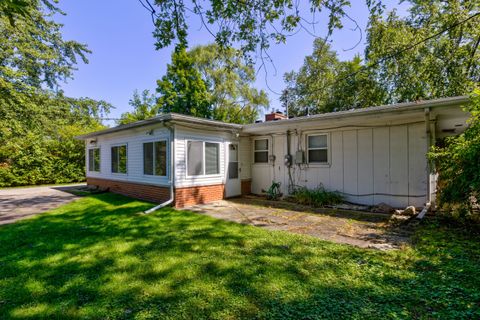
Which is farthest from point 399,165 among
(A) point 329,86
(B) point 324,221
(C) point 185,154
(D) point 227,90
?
(D) point 227,90

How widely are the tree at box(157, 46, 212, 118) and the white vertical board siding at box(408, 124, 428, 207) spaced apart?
59.2 feet

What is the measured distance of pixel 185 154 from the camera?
7.90 m

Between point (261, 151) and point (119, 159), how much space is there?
20.0 feet

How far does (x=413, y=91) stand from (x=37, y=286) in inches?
707

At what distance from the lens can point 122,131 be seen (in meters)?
9.95

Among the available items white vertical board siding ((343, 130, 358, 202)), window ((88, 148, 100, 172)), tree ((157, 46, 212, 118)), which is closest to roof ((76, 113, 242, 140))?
window ((88, 148, 100, 172))

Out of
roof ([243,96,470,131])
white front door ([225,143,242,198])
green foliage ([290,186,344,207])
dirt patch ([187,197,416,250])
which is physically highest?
roof ([243,96,470,131])

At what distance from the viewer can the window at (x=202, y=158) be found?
26.6ft

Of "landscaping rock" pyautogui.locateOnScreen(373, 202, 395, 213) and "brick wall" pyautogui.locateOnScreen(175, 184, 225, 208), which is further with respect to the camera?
"brick wall" pyautogui.locateOnScreen(175, 184, 225, 208)

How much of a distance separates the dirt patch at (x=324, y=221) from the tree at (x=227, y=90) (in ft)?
51.5

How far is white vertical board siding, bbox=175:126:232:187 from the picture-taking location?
7.71 metres

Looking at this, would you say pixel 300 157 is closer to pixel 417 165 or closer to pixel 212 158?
pixel 212 158

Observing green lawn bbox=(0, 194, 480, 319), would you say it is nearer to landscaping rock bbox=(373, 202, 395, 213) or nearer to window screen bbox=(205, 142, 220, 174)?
landscaping rock bbox=(373, 202, 395, 213)

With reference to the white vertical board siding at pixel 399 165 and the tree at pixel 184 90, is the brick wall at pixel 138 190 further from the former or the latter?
the tree at pixel 184 90
